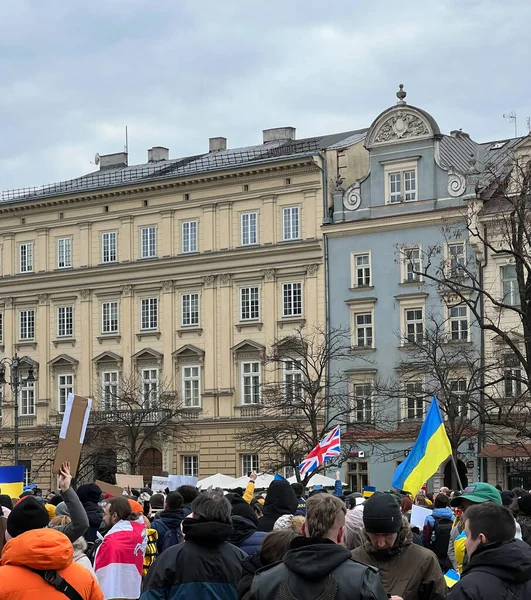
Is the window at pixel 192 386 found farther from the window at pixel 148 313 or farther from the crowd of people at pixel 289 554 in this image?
the crowd of people at pixel 289 554

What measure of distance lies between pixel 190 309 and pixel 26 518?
49.8 meters

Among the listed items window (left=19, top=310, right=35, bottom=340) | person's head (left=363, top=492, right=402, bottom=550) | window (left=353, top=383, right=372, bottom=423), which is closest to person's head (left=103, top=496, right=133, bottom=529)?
person's head (left=363, top=492, right=402, bottom=550)

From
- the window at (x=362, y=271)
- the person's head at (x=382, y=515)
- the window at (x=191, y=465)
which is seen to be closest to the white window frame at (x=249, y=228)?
the window at (x=362, y=271)

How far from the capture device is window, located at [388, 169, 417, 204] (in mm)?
51844

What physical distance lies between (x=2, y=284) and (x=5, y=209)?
11.8 ft

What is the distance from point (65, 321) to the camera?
199 feet

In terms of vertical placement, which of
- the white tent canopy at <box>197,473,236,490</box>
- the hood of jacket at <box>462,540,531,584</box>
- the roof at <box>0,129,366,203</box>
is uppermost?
the roof at <box>0,129,366,203</box>

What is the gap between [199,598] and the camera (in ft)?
25.8

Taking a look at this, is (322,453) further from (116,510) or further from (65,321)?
(65,321)

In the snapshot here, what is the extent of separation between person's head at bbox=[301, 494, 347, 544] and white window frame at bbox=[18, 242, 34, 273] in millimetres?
56514

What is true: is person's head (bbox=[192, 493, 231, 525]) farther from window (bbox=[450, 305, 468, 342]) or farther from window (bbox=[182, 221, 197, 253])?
window (bbox=[182, 221, 197, 253])

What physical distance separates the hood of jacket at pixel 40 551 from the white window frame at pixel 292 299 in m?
47.6

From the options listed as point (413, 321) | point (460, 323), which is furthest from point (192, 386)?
point (460, 323)

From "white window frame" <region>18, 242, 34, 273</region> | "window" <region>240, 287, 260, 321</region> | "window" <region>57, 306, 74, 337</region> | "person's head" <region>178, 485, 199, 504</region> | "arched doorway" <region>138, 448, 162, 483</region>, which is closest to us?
"person's head" <region>178, 485, 199, 504</region>
